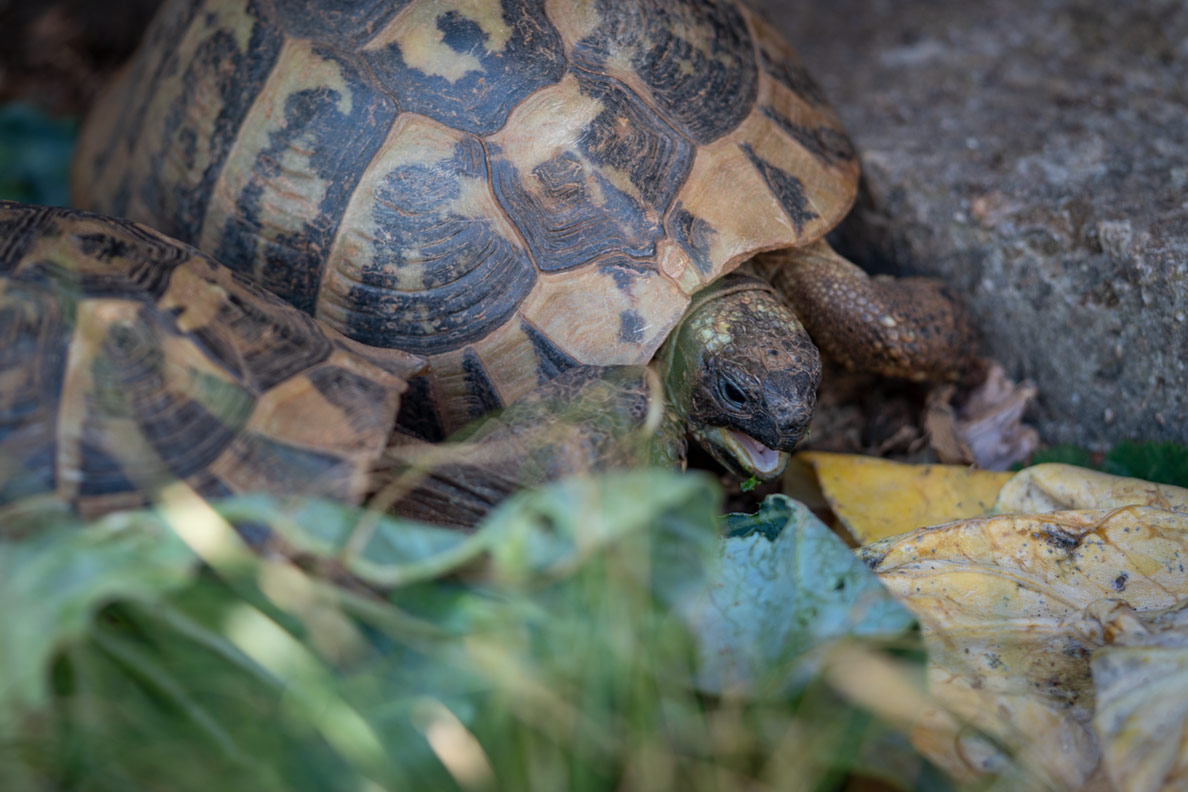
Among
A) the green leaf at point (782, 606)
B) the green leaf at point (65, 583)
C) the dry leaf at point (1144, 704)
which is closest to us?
the green leaf at point (65, 583)

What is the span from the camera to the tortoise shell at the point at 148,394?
1558mm

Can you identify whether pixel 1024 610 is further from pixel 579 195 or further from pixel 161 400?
pixel 161 400

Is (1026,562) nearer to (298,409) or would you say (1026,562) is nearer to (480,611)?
(480,611)

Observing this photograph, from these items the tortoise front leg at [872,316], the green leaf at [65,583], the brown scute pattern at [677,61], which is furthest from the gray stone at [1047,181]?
the green leaf at [65,583]

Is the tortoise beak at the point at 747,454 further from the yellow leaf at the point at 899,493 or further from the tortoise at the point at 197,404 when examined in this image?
the tortoise at the point at 197,404

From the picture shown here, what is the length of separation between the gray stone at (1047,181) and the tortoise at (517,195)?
516 mm

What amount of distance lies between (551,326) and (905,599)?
92cm

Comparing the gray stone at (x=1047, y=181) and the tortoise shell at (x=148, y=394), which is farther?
the gray stone at (x=1047, y=181)

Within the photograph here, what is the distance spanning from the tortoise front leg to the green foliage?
1.07m

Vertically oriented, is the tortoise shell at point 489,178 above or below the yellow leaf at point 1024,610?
above

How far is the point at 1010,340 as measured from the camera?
2521mm

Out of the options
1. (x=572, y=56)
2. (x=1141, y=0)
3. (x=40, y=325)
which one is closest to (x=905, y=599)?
(x=572, y=56)

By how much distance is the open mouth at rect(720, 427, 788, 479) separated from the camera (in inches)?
84.3

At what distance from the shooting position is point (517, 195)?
2021mm
